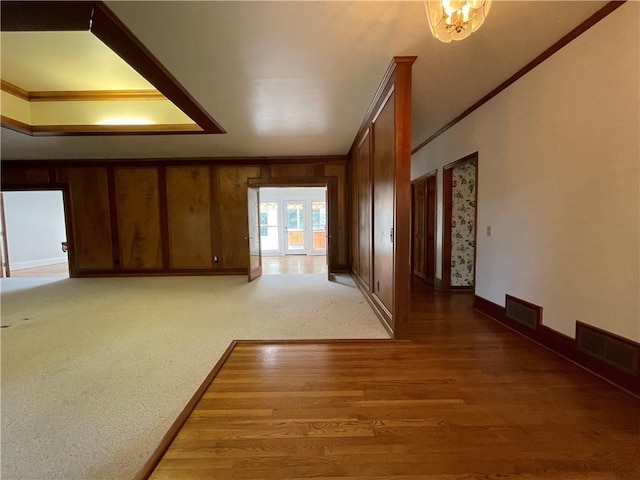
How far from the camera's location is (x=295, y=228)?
9898mm

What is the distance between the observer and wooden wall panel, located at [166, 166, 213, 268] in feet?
19.3

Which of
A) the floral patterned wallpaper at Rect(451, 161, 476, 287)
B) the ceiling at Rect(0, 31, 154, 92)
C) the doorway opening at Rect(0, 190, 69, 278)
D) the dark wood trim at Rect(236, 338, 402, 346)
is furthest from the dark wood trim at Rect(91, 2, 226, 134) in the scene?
the doorway opening at Rect(0, 190, 69, 278)

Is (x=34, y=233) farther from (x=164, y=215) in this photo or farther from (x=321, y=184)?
(x=321, y=184)

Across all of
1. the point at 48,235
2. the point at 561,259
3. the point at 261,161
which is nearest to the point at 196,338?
the point at 561,259

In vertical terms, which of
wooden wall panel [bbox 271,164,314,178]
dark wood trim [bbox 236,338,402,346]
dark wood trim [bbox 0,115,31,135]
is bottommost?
dark wood trim [bbox 236,338,402,346]

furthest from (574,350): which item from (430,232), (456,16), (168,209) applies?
(168,209)

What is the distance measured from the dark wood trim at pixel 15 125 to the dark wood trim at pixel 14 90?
34 cm

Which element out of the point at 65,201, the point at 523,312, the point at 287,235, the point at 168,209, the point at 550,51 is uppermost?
the point at 550,51

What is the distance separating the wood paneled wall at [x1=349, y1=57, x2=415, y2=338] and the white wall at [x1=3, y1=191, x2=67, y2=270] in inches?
377

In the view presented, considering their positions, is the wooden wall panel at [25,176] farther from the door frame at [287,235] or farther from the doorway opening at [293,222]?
the door frame at [287,235]

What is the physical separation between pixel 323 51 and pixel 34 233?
10036 mm

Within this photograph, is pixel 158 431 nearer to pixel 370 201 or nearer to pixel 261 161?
pixel 370 201

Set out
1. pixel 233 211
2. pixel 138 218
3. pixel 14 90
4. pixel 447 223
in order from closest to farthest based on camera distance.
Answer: pixel 14 90
pixel 447 223
pixel 138 218
pixel 233 211

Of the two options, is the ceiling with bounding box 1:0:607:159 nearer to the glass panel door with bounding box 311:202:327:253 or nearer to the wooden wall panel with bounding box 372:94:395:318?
the wooden wall panel with bounding box 372:94:395:318
